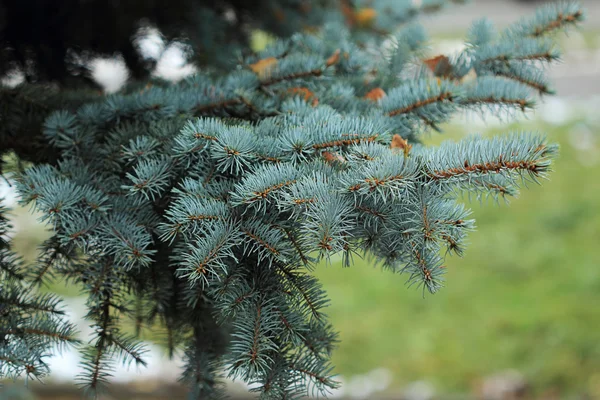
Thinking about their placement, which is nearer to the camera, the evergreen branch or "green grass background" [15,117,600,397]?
the evergreen branch

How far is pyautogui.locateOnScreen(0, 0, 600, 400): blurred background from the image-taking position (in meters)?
2.75

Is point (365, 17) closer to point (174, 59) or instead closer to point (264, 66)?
point (174, 59)

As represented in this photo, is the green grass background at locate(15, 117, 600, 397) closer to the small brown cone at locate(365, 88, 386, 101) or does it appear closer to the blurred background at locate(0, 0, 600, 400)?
the blurred background at locate(0, 0, 600, 400)

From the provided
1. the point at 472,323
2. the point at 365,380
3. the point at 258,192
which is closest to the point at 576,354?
the point at 472,323

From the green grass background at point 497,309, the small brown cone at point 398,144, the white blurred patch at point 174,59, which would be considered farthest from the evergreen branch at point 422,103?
the green grass background at point 497,309

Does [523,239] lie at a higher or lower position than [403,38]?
higher

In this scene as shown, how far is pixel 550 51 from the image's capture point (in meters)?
1.15

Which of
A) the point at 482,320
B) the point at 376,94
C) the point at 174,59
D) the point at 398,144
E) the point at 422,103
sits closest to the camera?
the point at 398,144

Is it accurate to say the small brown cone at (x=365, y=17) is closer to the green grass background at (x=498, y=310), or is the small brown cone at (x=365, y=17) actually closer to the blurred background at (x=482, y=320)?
the blurred background at (x=482, y=320)

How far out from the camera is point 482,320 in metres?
3.10

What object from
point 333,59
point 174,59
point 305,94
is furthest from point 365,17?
point 305,94

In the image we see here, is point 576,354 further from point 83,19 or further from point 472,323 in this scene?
point 83,19

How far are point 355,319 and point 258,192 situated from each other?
8.51 feet

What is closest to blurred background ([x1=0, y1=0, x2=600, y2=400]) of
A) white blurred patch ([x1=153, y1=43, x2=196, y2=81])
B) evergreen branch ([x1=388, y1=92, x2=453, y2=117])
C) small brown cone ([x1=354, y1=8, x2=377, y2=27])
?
white blurred patch ([x1=153, y1=43, x2=196, y2=81])
